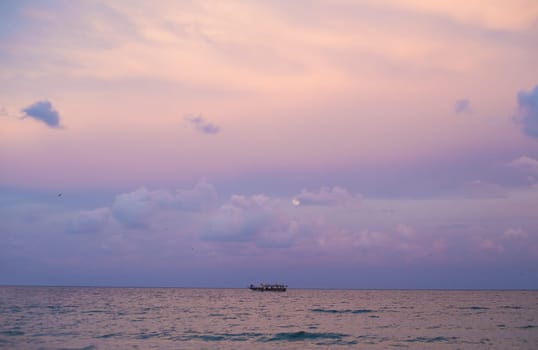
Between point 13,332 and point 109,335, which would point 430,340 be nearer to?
point 109,335

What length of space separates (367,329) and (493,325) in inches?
714

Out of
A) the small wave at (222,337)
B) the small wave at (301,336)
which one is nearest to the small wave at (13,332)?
the small wave at (222,337)

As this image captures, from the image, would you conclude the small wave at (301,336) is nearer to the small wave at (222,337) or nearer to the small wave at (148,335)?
the small wave at (222,337)

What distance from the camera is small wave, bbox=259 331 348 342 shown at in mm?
52531

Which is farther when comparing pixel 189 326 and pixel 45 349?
pixel 189 326

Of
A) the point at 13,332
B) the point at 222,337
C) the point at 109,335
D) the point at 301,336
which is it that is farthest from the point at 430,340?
the point at 13,332

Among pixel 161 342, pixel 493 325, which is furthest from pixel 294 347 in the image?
pixel 493 325

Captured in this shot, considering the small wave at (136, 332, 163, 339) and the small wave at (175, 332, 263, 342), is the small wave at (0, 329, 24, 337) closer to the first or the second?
the small wave at (136, 332, 163, 339)

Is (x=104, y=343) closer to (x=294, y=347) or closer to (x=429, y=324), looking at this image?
(x=294, y=347)

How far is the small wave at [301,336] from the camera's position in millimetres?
52531

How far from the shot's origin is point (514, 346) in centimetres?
4947

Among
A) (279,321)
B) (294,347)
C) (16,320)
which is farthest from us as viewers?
(279,321)

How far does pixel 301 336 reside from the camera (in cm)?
5462

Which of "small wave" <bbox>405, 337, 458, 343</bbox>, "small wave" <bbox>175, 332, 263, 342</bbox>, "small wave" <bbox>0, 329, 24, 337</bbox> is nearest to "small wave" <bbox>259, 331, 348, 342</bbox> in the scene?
"small wave" <bbox>175, 332, 263, 342</bbox>
